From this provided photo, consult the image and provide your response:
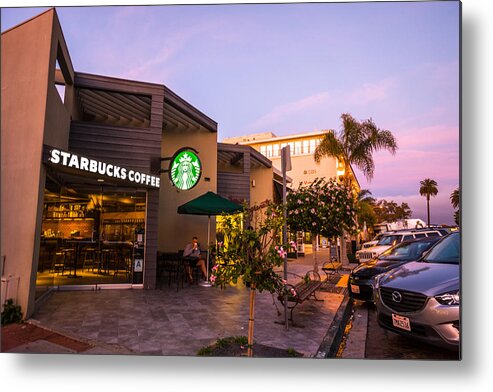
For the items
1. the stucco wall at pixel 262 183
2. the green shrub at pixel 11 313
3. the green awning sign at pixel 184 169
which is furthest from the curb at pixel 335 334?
the stucco wall at pixel 262 183

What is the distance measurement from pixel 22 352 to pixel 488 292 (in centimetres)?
568

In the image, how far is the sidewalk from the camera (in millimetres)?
4297

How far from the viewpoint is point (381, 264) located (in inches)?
293

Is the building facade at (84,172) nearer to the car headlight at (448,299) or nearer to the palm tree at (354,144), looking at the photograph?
the palm tree at (354,144)

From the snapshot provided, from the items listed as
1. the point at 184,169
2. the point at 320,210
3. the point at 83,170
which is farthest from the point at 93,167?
the point at 320,210

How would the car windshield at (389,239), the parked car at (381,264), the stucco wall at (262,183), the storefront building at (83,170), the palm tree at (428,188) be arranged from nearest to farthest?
the palm tree at (428,188)
the storefront building at (83,170)
the parked car at (381,264)
the car windshield at (389,239)
the stucco wall at (262,183)

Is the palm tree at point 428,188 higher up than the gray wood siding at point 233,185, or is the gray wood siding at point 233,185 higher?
the gray wood siding at point 233,185

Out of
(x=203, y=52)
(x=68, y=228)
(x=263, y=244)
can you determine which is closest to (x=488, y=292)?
(x=263, y=244)

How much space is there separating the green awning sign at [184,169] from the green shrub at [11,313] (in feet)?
15.7

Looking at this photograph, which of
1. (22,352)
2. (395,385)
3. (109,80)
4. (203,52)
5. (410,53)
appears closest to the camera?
(395,385)

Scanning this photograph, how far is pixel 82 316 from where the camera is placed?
554 cm

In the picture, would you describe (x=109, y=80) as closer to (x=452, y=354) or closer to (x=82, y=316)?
(x=82, y=316)

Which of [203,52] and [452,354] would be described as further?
[203,52]

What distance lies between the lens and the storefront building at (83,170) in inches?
200
